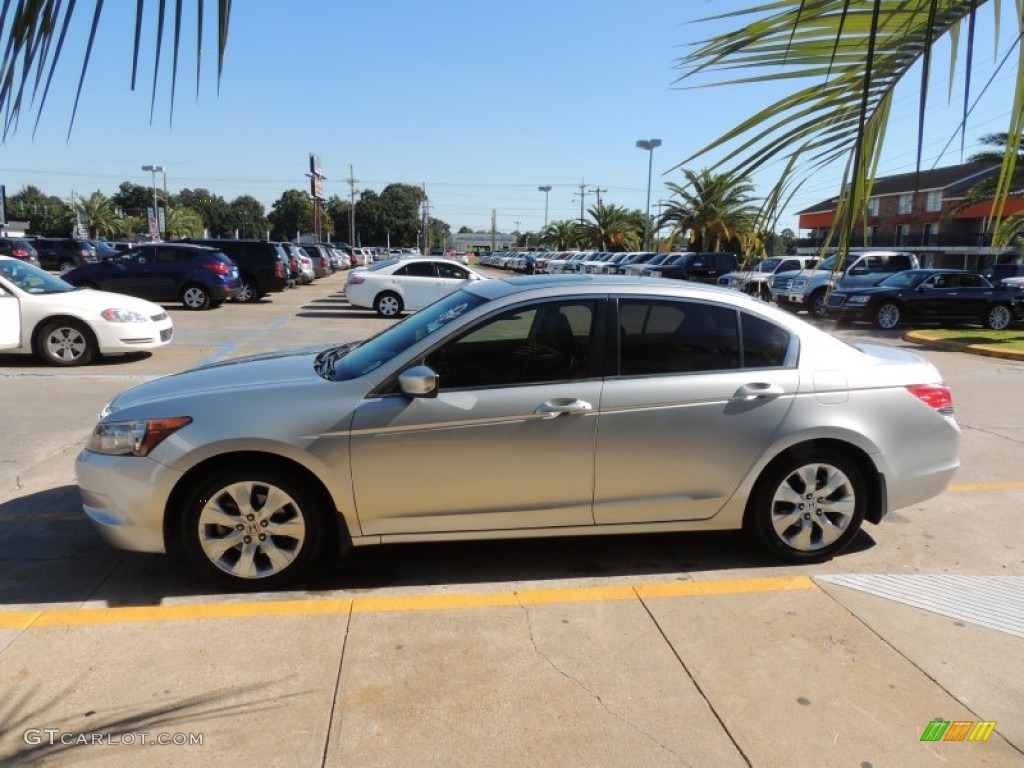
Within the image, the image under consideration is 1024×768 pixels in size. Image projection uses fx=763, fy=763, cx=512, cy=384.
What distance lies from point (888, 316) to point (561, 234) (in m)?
82.2

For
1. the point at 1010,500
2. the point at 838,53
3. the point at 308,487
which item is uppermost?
the point at 838,53

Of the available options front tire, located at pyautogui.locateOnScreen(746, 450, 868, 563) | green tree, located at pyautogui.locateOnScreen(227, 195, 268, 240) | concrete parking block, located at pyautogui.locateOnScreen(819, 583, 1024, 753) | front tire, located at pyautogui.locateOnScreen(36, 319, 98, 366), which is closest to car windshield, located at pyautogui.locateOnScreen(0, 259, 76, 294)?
front tire, located at pyautogui.locateOnScreen(36, 319, 98, 366)

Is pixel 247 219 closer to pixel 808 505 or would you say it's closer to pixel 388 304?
pixel 388 304

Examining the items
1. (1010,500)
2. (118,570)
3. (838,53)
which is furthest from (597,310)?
(1010,500)

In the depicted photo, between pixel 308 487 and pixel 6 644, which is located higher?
pixel 308 487

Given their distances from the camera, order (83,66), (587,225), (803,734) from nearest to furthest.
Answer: (83,66) < (803,734) < (587,225)

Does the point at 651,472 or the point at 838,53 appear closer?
the point at 838,53

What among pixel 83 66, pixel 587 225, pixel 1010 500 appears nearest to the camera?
pixel 83 66

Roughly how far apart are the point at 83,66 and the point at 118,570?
373 centimetres

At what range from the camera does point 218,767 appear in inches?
99.9

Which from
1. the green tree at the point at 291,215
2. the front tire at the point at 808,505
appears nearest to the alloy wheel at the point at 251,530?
the front tire at the point at 808,505

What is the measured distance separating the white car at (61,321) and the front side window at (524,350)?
790cm

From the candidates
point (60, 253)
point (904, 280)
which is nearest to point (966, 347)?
point (904, 280)

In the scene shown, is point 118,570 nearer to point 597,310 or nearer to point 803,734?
point 597,310
